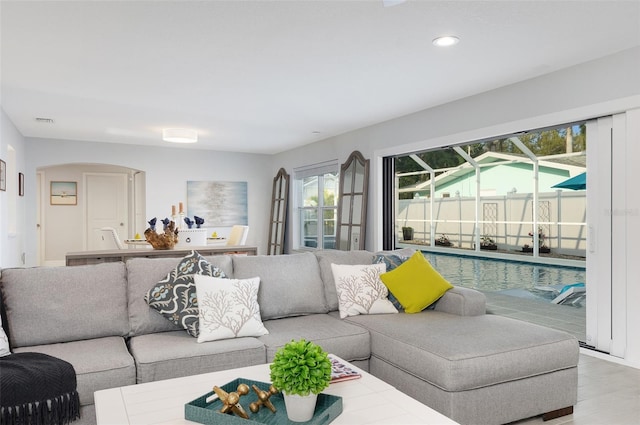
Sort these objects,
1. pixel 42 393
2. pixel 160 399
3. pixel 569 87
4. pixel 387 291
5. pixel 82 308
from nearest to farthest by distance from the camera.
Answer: pixel 160 399 → pixel 42 393 → pixel 82 308 → pixel 387 291 → pixel 569 87

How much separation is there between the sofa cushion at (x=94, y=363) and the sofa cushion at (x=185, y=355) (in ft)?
0.19

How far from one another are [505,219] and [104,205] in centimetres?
911

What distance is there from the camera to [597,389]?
9.98 feet

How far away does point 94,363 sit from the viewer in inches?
88.5

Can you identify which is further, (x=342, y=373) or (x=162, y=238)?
(x=162, y=238)

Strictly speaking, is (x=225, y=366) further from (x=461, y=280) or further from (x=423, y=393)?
(x=461, y=280)

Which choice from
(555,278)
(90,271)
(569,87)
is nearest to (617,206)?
(569,87)

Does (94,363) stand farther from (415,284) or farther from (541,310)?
(541,310)

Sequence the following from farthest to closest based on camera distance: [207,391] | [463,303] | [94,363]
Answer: [463,303] → [94,363] → [207,391]

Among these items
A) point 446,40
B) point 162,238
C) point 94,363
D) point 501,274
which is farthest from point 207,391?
point 501,274

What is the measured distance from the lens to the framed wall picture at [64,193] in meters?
10.4

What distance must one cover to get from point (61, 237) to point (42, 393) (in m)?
9.58

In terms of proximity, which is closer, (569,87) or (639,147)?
(639,147)

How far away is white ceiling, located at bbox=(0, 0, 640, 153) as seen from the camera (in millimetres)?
2875
